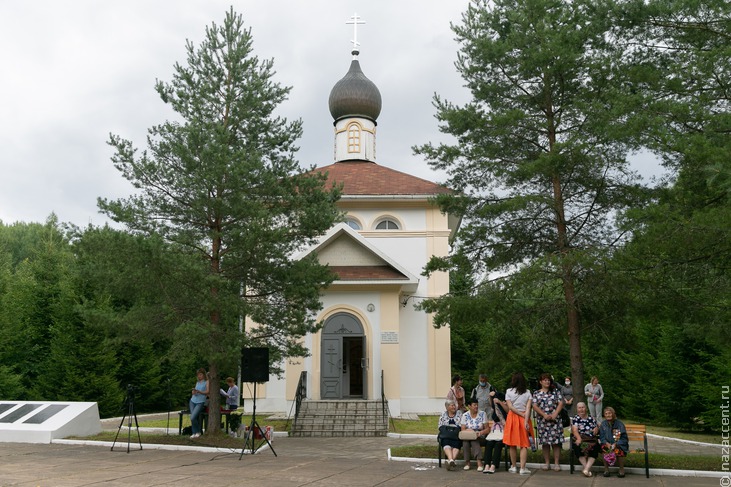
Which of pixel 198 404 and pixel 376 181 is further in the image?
pixel 376 181

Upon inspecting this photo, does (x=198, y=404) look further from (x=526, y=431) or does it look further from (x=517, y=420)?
(x=526, y=431)

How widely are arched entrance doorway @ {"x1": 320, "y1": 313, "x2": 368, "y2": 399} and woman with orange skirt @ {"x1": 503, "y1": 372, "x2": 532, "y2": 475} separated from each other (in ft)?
31.0

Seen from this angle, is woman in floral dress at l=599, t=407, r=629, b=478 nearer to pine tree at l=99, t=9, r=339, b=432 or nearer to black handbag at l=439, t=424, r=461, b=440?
black handbag at l=439, t=424, r=461, b=440

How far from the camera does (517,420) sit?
10.7 m

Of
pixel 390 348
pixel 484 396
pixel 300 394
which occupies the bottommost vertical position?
pixel 300 394

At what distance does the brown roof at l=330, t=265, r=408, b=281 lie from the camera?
20.3 metres

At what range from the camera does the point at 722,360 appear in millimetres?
16078

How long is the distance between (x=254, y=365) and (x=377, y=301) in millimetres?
8435

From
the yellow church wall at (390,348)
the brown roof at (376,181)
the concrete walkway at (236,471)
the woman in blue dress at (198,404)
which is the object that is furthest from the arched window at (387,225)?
the concrete walkway at (236,471)

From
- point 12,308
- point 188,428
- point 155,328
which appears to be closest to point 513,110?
point 155,328

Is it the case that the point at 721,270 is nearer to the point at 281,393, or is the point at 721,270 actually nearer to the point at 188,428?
the point at 188,428

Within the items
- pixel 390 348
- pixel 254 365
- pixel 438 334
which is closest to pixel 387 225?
pixel 438 334

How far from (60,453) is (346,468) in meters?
5.68

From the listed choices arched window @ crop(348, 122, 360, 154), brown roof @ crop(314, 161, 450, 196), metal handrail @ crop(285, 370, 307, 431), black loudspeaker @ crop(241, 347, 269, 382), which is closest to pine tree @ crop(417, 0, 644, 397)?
black loudspeaker @ crop(241, 347, 269, 382)
